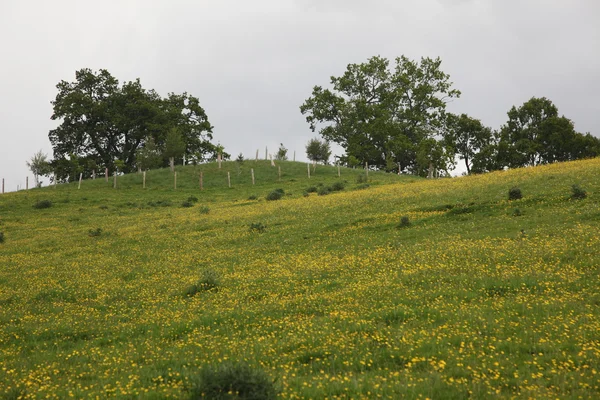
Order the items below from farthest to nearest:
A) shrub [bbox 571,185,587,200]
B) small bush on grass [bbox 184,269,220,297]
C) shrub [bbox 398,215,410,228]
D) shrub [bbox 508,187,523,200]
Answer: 1. shrub [bbox 508,187,523,200]
2. shrub [bbox 398,215,410,228]
3. shrub [bbox 571,185,587,200]
4. small bush on grass [bbox 184,269,220,297]

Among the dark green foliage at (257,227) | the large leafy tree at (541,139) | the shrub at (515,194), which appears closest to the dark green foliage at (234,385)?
the dark green foliage at (257,227)

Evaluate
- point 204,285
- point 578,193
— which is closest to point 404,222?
point 578,193

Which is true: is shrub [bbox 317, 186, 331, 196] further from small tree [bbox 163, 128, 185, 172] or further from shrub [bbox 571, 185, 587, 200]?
small tree [bbox 163, 128, 185, 172]

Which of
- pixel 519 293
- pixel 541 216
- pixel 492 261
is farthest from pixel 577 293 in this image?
pixel 541 216

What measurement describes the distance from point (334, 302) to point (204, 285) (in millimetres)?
5469

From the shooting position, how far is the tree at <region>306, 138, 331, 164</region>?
8169 cm

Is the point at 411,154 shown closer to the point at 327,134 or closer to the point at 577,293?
the point at 327,134

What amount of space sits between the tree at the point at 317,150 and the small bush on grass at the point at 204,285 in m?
65.6

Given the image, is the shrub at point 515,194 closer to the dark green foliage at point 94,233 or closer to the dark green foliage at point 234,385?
the dark green foliage at point 234,385

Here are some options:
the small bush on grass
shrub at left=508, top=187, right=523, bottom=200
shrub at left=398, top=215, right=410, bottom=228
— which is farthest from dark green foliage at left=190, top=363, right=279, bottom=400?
shrub at left=508, top=187, right=523, bottom=200

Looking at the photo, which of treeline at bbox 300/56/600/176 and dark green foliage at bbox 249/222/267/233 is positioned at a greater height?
treeline at bbox 300/56/600/176

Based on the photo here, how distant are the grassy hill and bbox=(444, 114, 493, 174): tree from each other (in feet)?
187

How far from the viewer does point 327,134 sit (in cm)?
8875

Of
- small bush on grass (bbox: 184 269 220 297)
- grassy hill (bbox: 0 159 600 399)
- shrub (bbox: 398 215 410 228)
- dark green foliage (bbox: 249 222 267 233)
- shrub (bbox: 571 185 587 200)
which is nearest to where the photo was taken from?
grassy hill (bbox: 0 159 600 399)
